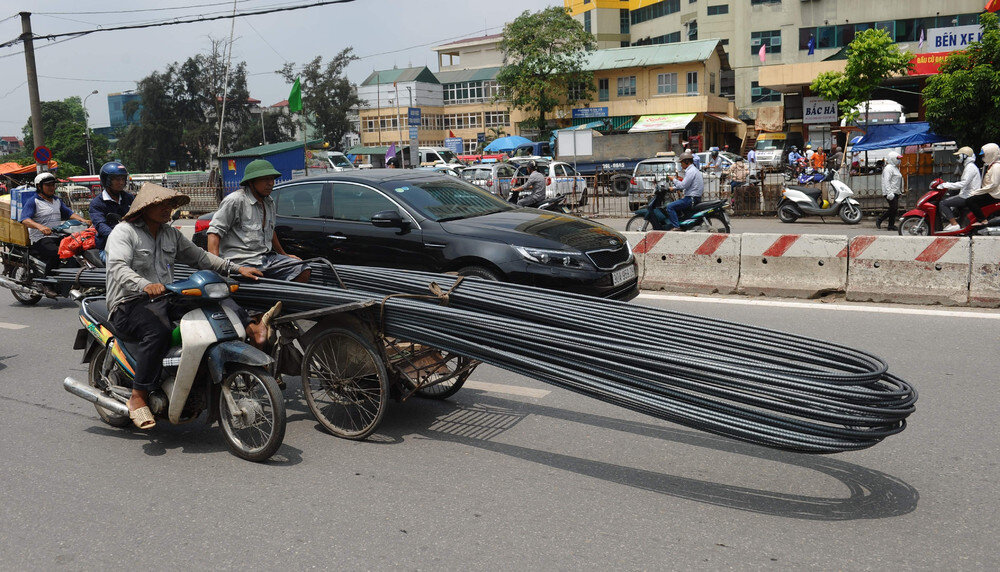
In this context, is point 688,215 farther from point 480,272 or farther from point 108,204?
point 108,204

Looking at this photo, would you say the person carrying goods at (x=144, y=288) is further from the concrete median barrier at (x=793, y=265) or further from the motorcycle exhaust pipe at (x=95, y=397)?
the concrete median barrier at (x=793, y=265)

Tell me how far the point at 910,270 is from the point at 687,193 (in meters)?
5.38

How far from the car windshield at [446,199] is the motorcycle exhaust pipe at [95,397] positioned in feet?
11.2

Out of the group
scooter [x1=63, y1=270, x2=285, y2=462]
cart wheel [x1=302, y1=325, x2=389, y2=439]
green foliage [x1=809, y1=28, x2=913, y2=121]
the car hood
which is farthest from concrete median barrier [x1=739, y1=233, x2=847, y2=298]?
green foliage [x1=809, y1=28, x2=913, y2=121]

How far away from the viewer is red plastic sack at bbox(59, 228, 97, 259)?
908cm

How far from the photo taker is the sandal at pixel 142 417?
4742mm

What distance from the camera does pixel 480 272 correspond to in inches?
284

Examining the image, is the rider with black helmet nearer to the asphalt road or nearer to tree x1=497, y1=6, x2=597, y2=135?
the asphalt road

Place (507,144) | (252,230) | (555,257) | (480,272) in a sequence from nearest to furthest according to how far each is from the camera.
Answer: (252,230) < (555,257) < (480,272) < (507,144)

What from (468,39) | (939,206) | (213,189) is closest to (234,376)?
(939,206)

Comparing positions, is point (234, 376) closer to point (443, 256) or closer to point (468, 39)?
point (443, 256)

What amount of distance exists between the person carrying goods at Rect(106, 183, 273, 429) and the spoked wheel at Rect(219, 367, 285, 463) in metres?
0.37

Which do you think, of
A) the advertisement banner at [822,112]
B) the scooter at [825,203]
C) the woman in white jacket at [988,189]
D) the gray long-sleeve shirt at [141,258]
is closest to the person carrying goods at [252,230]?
the gray long-sleeve shirt at [141,258]

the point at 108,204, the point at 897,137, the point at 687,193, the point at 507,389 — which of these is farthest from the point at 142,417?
the point at 897,137
